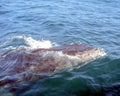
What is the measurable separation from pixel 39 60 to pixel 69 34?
12.2 feet

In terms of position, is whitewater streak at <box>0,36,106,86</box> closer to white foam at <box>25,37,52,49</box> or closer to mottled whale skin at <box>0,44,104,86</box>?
mottled whale skin at <box>0,44,104,86</box>

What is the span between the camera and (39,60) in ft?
30.8

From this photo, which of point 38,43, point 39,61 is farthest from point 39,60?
point 38,43

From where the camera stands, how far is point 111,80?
344 inches

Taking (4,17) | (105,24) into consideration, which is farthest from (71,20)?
(4,17)

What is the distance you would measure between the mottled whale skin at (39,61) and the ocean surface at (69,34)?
10.2 inches

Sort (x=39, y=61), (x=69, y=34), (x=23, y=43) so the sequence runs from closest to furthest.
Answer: (x=39, y=61) < (x=23, y=43) < (x=69, y=34)

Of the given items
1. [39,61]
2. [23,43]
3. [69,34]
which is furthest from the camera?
[69,34]

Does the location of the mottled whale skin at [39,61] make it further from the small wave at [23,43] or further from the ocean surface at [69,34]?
the small wave at [23,43]

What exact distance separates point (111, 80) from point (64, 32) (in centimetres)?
489

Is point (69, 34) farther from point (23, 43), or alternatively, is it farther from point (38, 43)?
point (23, 43)

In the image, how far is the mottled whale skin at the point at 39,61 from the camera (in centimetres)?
870

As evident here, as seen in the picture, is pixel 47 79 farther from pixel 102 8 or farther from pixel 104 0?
pixel 104 0

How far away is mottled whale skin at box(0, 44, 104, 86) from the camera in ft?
28.5
